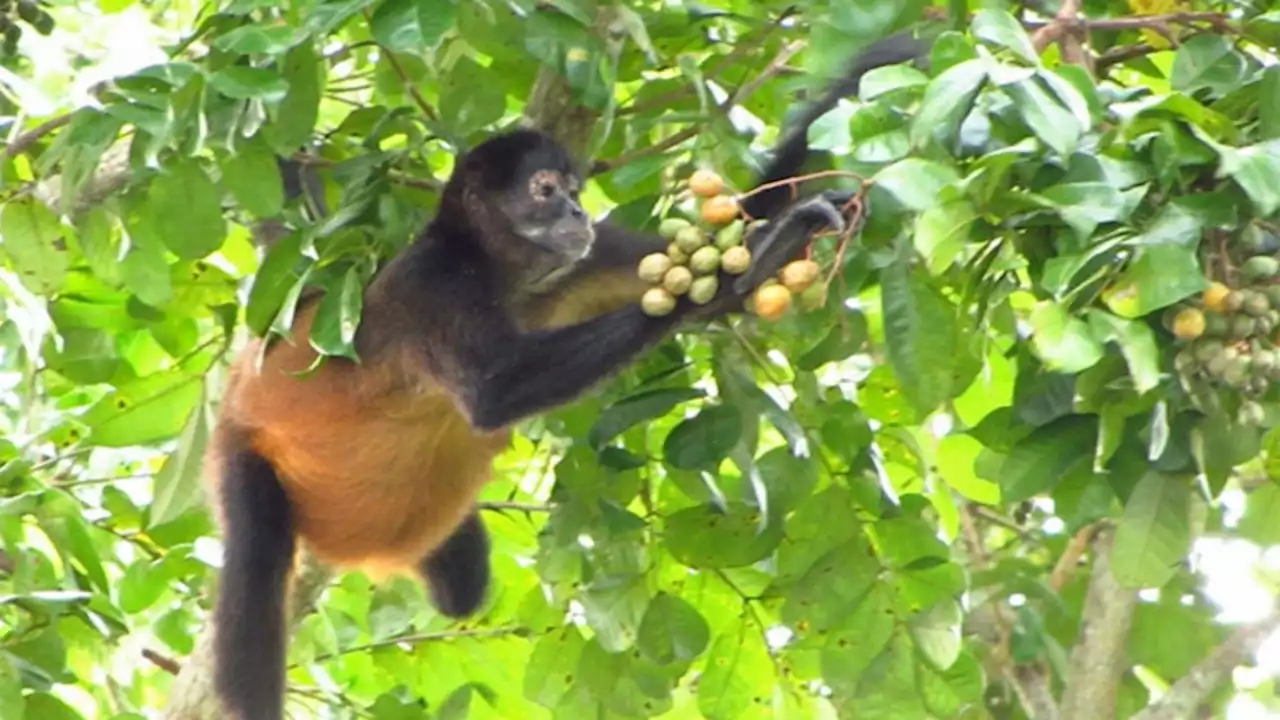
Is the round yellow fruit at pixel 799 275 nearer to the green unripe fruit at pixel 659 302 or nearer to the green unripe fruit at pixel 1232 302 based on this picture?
the green unripe fruit at pixel 659 302

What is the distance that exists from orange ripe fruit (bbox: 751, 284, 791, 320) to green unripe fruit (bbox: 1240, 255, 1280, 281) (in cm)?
66

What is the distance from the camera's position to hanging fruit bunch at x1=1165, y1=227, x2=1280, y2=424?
7.02ft

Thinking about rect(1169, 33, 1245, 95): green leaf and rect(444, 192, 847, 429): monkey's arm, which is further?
rect(444, 192, 847, 429): monkey's arm

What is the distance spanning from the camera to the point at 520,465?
429cm

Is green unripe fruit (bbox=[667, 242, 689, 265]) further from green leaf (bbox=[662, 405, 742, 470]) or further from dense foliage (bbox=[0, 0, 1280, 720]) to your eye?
green leaf (bbox=[662, 405, 742, 470])

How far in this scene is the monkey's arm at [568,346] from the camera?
2.82 metres

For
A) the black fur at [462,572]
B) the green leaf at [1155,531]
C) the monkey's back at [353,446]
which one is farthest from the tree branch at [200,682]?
the green leaf at [1155,531]

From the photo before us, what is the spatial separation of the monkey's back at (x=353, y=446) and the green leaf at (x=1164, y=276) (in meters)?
2.09

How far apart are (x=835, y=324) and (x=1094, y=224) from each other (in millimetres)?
1039

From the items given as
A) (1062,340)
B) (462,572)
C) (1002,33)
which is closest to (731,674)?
(462,572)

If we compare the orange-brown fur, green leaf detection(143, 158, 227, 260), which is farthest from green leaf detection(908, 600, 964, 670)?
green leaf detection(143, 158, 227, 260)

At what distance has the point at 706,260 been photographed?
2707 mm

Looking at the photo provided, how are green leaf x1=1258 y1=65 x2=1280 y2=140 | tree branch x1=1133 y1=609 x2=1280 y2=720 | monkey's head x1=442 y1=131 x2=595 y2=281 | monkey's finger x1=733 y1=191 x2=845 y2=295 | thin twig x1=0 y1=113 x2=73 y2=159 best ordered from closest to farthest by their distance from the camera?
green leaf x1=1258 y1=65 x2=1280 y2=140 → monkey's finger x1=733 y1=191 x2=845 y2=295 → thin twig x1=0 y1=113 x2=73 y2=159 → monkey's head x1=442 y1=131 x2=595 y2=281 → tree branch x1=1133 y1=609 x2=1280 y2=720

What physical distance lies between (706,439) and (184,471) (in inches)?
44.2
